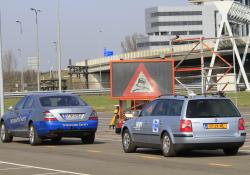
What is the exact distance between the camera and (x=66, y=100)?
22.4 m

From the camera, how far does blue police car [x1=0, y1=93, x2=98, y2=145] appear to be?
21500 millimetres

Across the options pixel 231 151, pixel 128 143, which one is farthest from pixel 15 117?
pixel 231 151

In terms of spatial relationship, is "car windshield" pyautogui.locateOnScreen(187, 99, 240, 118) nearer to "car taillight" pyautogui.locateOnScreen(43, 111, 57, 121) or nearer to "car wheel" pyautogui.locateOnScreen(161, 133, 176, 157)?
"car wheel" pyautogui.locateOnScreen(161, 133, 176, 157)

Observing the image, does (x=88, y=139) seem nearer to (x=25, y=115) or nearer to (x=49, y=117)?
(x=49, y=117)

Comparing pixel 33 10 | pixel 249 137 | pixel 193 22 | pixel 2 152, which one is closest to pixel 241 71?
pixel 33 10

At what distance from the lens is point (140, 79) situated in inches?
1153

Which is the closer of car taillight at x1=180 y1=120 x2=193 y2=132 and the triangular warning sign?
car taillight at x1=180 y1=120 x2=193 y2=132

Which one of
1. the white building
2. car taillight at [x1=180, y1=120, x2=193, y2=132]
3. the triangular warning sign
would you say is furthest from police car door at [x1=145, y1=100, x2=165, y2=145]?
the white building

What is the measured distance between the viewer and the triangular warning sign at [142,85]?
95.9ft

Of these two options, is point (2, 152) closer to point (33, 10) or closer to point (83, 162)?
point (83, 162)

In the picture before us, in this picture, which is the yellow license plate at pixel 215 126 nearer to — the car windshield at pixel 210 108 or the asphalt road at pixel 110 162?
the car windshield at pixel 210 108

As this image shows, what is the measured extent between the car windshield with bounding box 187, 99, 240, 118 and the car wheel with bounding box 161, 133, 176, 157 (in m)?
0.75

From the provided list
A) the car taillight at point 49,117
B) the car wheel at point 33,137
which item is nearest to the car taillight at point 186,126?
the car taillight at point 49,117

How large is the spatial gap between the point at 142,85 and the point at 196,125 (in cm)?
1255
